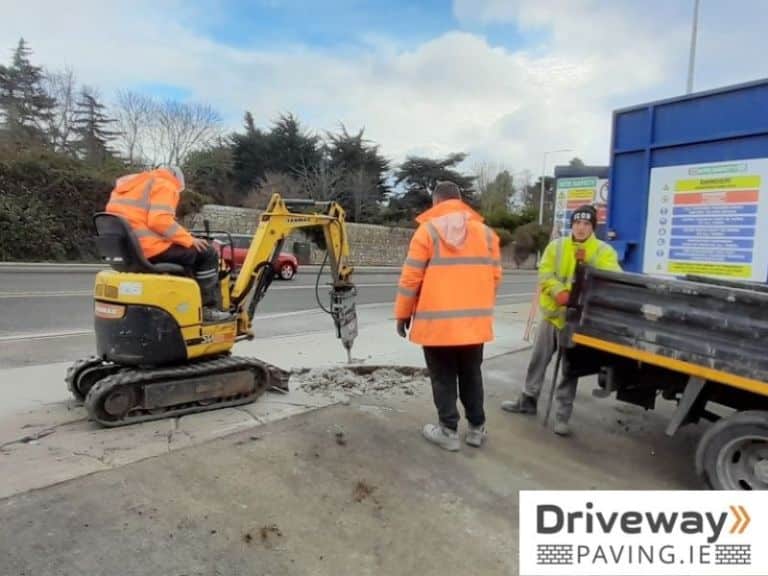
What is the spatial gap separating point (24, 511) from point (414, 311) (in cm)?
253

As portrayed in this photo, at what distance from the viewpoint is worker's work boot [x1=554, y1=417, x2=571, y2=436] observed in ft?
15.1

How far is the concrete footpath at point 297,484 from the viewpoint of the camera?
2674mm

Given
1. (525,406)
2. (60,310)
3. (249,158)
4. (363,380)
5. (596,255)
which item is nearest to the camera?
(596,255)

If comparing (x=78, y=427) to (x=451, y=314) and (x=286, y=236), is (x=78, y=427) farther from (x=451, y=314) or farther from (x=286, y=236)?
(x=451, y=314)

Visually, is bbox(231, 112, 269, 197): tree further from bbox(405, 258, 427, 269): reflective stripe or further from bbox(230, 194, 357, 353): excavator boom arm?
bbox(405, 258, 427, 269): reflective stripe

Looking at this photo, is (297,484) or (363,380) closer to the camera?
(297,484)

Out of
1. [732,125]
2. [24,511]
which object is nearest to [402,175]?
[732,125]

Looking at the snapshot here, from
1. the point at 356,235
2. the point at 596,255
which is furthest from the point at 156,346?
the point at 356,235

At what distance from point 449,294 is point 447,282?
0.08 m

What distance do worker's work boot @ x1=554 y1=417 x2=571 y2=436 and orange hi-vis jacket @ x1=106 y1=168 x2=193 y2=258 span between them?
11.1 feet

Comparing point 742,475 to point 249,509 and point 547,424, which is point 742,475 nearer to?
point 547,424

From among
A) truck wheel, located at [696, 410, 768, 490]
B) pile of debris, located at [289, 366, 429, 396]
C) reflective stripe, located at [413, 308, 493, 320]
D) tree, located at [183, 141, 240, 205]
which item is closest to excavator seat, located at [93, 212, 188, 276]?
pile of debris, located at [289, 366, 429, 396]

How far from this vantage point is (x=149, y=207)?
4.30 m

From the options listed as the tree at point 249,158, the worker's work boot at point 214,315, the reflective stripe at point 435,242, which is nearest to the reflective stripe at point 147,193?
the worker's work boot at point 214,315
